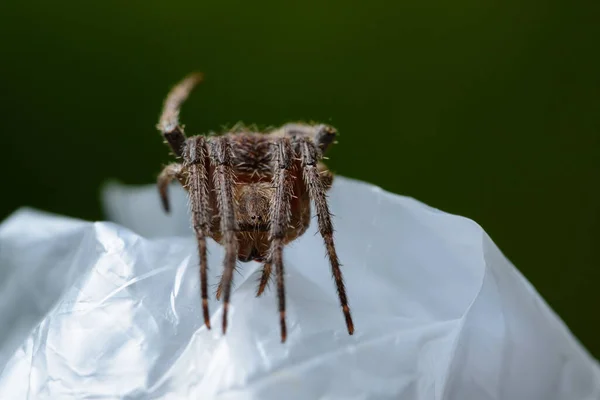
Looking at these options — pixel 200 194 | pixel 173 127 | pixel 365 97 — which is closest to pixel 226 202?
pixel 200 194

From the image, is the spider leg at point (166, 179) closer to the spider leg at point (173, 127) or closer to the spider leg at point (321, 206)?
the spider leg at point (173, 127)

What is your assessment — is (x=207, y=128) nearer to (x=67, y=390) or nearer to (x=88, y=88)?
(x=88, y=88)

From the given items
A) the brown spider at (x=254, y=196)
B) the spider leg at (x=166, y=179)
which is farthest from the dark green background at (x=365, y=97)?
the brown spider at (x=254, y=196)

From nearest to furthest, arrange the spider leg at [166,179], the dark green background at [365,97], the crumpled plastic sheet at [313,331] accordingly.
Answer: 1. the crumpled plastic sheet at [313,331]
2. the spider leg at [166,179]
3. the dark green background at [365,97]

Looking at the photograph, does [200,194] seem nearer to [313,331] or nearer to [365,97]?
[313,331]

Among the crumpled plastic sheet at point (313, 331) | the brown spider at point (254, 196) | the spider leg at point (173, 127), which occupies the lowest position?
the crumpled plastic sheet at point (313, 331)

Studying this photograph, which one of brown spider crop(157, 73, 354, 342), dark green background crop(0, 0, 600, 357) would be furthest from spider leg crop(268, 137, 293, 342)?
dark green background crop(0, 0, 600, 357)

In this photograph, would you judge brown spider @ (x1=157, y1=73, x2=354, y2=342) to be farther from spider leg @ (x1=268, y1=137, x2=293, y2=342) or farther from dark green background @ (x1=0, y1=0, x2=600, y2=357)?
dark green background @ (x1=0, y1=0, x2=600, y2=357)
